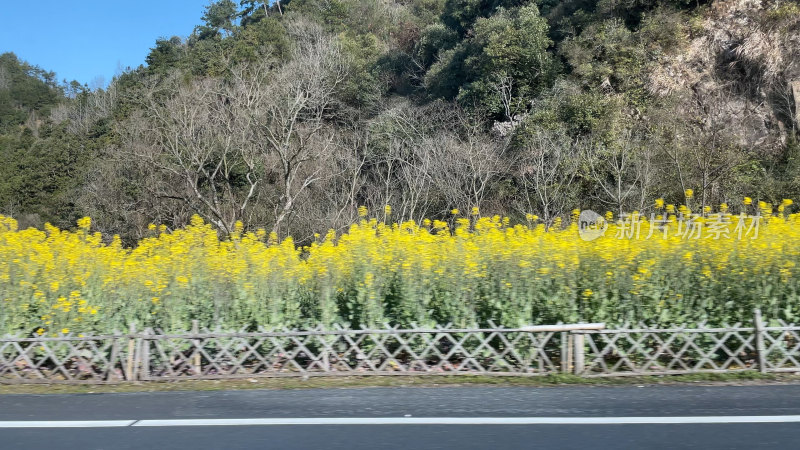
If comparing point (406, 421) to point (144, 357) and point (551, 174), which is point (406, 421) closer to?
point (144, 357)

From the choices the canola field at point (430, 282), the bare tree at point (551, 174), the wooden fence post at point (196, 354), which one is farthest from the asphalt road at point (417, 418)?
the bare tree at point (551, 174)

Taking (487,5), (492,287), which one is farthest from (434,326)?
(487,5)

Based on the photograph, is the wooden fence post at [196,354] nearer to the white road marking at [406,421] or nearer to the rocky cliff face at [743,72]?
the white road marking at [406,421]

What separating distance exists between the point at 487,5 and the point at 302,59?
32.7 ft

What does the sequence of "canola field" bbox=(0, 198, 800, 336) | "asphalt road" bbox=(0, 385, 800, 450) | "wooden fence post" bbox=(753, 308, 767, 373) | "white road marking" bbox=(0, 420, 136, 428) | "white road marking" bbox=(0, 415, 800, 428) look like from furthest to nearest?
"canola field" bbox=(0, 198, 800, 336) → "wooden fence post" bbox=(753, 308, 767, 373) → "white road marking" bbox=(0, 420, 136, 428) → "white road marking" bbox=(0, 415, 800, 428) → "asphalt road" bbox=(0, 385, 800, 450)

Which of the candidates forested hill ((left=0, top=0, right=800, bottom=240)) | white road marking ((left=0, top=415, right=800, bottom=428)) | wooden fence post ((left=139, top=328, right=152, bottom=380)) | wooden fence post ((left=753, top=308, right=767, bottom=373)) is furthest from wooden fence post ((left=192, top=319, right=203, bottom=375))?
forested hill ((left=0, top=0, right=800, bottom=240))

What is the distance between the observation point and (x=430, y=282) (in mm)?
6309

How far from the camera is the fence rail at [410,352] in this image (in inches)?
229

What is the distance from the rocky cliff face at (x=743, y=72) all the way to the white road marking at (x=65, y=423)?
21.3 metres

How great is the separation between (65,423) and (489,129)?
69.9ft

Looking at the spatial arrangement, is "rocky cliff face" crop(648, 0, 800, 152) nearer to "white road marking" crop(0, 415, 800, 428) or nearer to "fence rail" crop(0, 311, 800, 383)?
"fence rail" crop(0, 311, 800, 383)

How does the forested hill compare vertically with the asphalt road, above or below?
above

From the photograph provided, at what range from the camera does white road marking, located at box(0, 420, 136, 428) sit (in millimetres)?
4754

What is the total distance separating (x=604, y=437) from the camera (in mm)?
4273
